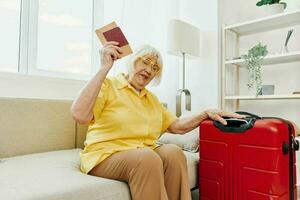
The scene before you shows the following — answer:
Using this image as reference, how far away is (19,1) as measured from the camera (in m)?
2.03

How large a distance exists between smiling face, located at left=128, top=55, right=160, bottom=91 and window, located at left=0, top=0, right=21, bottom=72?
3.51 feet

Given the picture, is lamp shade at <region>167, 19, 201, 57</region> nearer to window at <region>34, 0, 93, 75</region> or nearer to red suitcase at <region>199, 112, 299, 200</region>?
window at <region>34, 0, 93, 75</region>

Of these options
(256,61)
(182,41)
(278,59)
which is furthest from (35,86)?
(278,59)

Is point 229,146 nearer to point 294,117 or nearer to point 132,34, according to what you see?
point 294,117

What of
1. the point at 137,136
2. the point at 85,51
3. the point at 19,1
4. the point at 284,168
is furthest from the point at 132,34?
the point at 284,168

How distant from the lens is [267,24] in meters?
2.40

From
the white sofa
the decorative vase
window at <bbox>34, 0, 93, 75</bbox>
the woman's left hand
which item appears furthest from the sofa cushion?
the decorative vase

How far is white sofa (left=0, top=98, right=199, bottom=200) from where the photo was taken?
3.13ft

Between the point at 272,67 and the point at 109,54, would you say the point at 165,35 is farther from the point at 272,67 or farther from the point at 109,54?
the point at 109,54

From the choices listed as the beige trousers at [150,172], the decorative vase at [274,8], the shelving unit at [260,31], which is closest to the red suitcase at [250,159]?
the beige trousers at [150,172]

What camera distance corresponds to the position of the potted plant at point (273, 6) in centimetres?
230

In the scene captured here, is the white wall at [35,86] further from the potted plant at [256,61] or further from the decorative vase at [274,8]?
the decorative vase at [274,8]

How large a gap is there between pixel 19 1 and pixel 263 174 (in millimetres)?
1961

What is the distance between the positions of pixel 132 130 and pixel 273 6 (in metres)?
1.77
